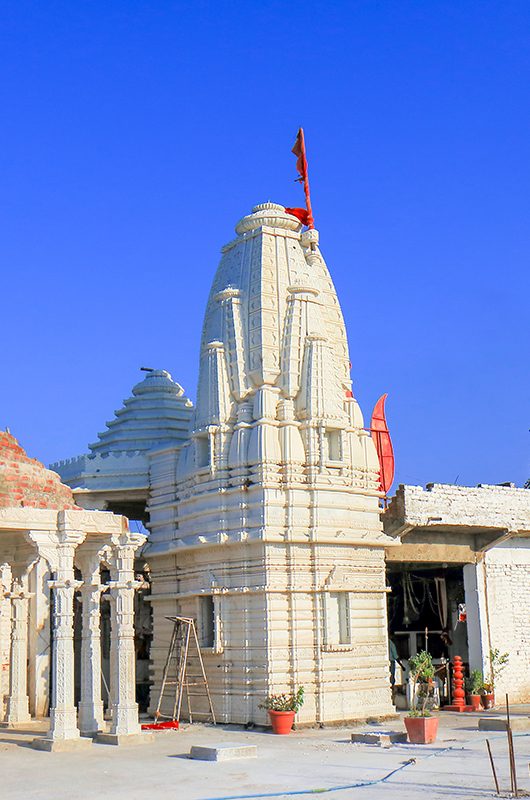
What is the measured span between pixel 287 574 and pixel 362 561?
8.09 feet

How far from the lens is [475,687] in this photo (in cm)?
3053

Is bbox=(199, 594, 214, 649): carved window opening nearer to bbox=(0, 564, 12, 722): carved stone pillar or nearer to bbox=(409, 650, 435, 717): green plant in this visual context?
bbox=(0, 564, 12, 722): carved stone pillar

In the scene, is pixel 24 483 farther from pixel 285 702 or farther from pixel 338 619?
pixel 338 619

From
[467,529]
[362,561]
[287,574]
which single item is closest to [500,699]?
[467,529]

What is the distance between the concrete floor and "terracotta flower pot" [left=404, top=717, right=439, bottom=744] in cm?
29

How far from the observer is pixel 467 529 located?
32000mm

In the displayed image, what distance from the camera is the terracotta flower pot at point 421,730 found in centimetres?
2109

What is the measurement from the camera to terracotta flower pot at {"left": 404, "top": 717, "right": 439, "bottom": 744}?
21.1 metres

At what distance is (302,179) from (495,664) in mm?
16563

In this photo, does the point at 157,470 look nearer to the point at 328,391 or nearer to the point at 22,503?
the point at 328,391

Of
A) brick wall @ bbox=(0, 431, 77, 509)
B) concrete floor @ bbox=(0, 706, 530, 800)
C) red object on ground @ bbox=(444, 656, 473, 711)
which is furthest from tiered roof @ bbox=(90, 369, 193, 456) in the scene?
concrete floor @ bbox=(0, 706, 530, 800)

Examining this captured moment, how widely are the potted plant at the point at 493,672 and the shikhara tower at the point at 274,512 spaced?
4.96 metres

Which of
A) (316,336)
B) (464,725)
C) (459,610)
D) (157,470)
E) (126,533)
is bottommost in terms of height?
(464,725)

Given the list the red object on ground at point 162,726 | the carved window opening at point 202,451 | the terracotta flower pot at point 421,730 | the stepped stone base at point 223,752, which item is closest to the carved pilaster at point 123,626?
the red object on ground at point 162,726
